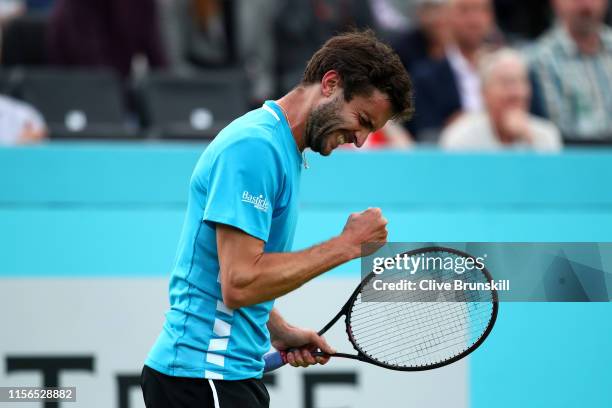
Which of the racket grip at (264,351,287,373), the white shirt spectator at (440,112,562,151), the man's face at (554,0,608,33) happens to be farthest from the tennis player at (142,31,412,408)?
the man's face at (554,0,608,33)

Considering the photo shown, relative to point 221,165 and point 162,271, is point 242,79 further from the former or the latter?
point 221,165

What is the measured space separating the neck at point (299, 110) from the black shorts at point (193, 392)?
0.67m

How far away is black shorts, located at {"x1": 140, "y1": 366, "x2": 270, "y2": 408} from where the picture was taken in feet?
9.21

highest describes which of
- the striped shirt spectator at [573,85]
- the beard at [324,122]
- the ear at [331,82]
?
the striped shirt spectator at [573,85]

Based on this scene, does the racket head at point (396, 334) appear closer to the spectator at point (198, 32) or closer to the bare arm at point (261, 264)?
the bare arm at point (261, 264)

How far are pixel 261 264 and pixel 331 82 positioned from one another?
1.75 ft

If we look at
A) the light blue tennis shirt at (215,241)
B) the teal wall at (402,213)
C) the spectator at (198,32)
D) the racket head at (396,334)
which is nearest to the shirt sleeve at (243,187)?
the light blue tennis shirt at (215,241)

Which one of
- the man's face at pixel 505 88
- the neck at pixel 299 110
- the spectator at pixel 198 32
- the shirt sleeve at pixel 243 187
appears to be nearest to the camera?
the shirt sleeve at pixel 243 187

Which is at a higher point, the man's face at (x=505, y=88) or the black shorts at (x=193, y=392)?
the man's face at (x=505, y=88)

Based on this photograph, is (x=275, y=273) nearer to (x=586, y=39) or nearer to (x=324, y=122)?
(x=324, y=122)

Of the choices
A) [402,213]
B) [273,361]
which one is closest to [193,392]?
[273,361]

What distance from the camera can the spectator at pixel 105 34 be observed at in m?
6.66

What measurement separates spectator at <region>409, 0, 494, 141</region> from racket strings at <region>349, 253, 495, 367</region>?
3171 mm

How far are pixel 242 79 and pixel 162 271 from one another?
7.80 feet
